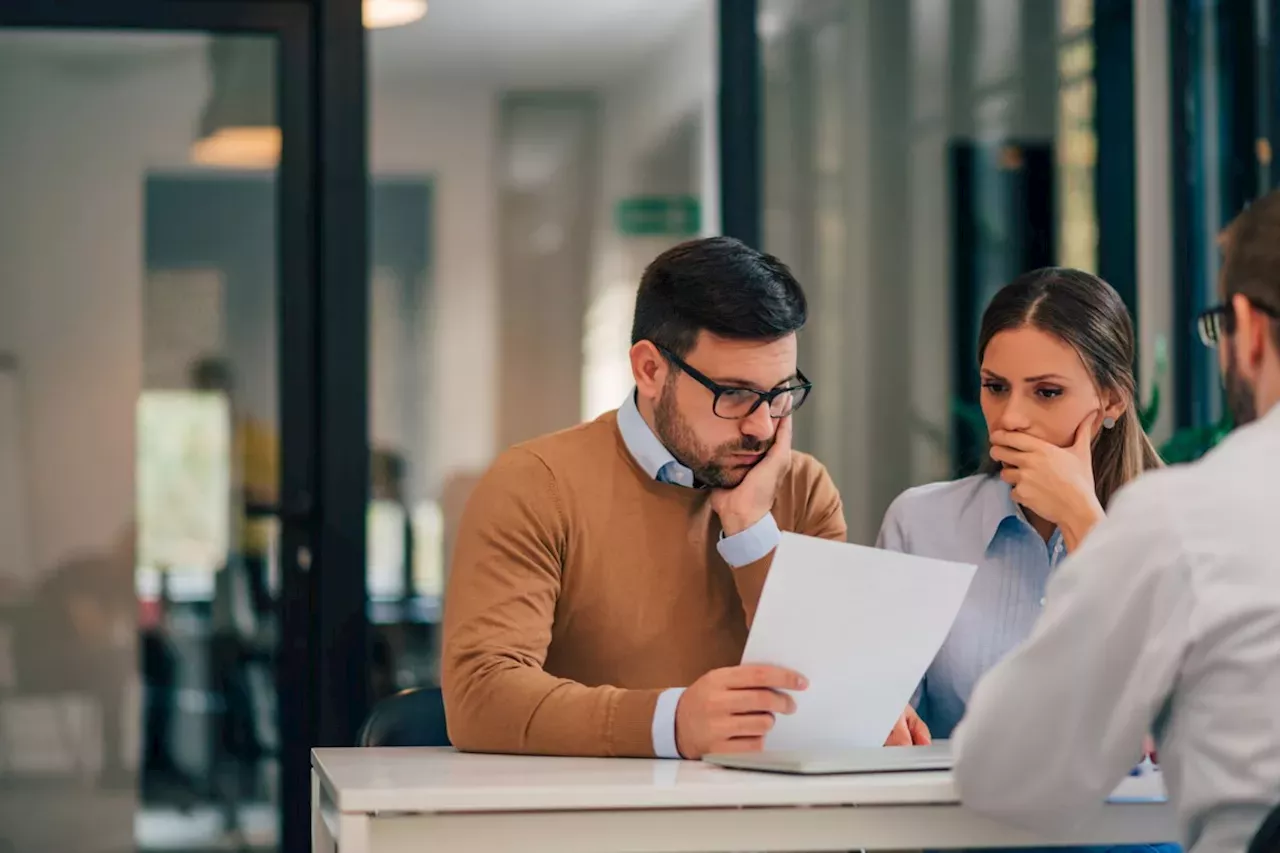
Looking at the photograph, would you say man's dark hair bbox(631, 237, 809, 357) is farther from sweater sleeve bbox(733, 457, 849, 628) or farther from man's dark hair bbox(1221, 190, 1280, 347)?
man's dark hair bbox(1221, 190, 1280, 347)

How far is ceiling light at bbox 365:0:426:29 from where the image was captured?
4098mm

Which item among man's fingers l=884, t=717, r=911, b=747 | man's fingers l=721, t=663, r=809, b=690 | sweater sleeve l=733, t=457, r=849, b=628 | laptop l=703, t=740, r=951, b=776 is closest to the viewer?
laptop l=703, t=740, r=951, b=776

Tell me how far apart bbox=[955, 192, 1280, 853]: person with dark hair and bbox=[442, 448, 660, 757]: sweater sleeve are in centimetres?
52

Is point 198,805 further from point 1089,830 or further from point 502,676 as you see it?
point 1089,830

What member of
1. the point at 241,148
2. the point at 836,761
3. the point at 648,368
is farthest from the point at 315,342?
the point at 836,761

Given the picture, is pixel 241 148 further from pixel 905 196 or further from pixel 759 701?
pixel 759 701

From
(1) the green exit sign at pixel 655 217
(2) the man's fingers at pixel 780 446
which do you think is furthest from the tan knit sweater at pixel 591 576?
(1) the green exit sign at pixel 655 217

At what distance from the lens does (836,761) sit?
5.88 feet

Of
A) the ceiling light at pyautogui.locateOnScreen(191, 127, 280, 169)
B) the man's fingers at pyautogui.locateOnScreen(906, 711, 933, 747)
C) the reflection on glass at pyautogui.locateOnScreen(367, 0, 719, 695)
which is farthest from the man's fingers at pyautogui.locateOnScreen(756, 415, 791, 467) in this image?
the ceiling light at pyautogui.locateOnScreen(191, 127, 280, 169)

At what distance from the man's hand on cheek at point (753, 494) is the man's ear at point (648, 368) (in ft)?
0.56

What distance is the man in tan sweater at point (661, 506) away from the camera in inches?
87.7

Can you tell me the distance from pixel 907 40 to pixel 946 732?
8.14 feet

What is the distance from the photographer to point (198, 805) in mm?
4000

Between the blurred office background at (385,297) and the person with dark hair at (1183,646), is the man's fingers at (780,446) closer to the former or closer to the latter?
the person with dark hair at (1183,646)
